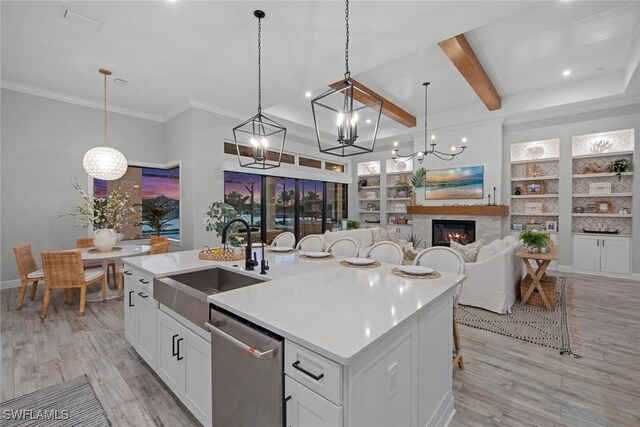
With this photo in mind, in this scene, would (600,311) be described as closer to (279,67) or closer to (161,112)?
(279,67)

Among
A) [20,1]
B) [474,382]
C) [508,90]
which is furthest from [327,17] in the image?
[508,90]

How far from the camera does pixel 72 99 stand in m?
4.87

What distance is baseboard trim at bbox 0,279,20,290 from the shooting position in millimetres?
4395

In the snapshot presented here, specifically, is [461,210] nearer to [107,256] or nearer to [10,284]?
[107,256]

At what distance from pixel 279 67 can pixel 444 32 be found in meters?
Answer: 2.05

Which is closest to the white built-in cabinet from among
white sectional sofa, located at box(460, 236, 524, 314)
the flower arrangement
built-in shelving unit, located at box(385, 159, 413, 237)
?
the flower arrangement

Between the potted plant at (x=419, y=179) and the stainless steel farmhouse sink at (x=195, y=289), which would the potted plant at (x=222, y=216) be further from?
the potted plant at (x=419, y=179)

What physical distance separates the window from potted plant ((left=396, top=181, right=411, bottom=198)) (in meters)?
5.86

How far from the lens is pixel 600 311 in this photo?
3.64m

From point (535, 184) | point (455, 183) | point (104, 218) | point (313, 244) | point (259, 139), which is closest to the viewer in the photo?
point (259, 139)

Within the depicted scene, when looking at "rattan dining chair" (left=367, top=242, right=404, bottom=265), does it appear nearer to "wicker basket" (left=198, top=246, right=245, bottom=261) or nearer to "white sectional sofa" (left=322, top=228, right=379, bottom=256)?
"wicker basket" (left=198, top=246, right=245, bottom=261)

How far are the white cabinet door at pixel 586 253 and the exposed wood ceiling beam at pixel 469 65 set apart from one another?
3.34 meters

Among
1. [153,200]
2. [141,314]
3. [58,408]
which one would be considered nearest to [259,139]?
[141,314]

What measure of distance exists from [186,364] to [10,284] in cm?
493
